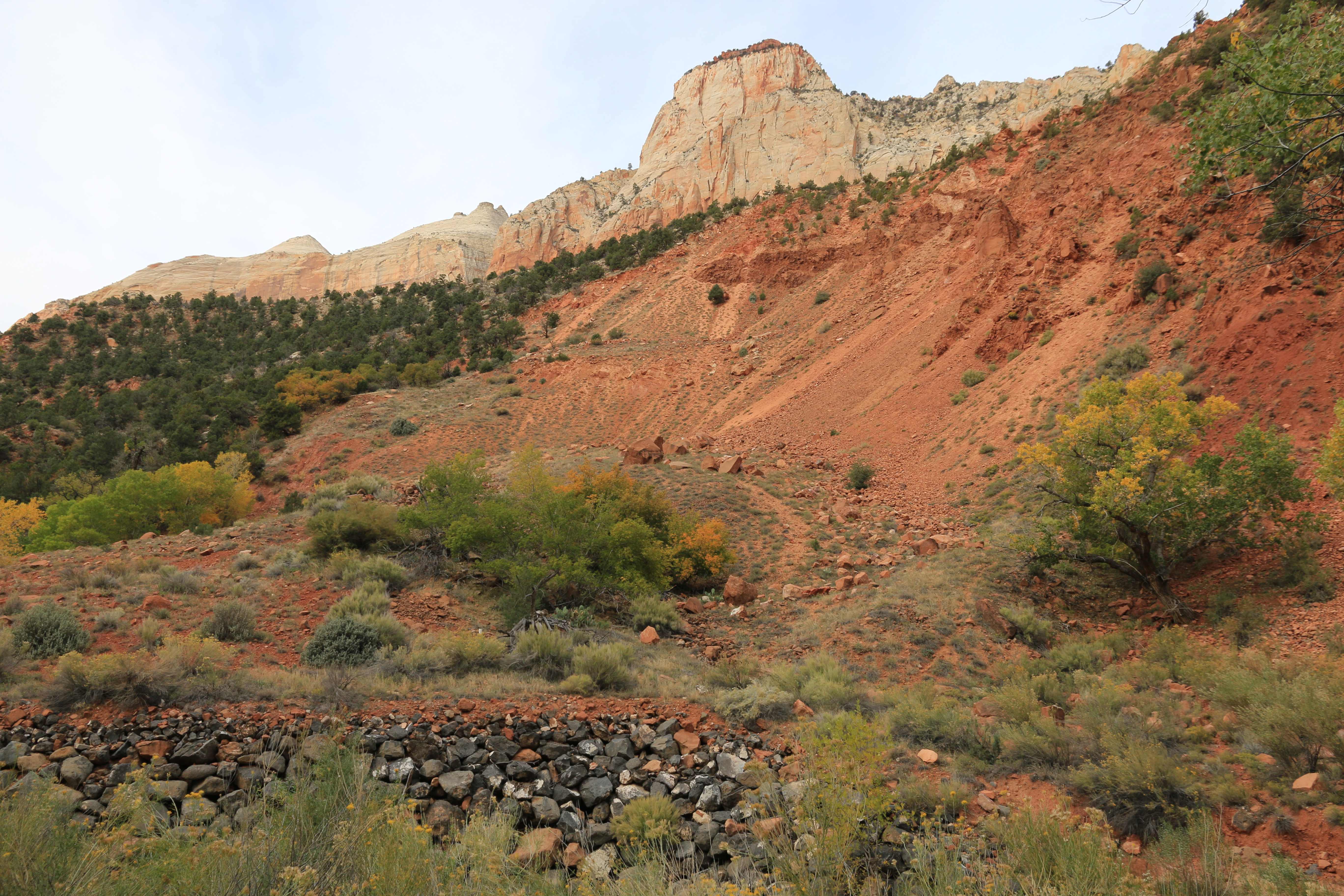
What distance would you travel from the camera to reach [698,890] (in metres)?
3.52

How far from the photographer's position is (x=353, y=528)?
13273 mm

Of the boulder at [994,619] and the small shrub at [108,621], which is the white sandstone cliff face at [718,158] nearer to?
the boulder at [994,619]

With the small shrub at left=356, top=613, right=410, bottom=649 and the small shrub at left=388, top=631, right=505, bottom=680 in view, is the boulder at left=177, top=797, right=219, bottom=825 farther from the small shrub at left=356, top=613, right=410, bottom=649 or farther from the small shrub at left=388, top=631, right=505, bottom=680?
the small shrub at left=356, top=613, right=410, bottom=649

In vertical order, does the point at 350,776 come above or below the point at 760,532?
above

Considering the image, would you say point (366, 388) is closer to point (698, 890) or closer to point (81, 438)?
point (81, 438)

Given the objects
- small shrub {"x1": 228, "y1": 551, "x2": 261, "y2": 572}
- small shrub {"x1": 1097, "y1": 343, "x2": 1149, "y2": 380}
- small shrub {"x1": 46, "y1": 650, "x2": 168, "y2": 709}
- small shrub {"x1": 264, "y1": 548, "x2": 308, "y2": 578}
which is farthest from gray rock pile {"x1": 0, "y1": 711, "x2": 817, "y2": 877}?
small shrub {"x1": 1097, "y1": 343, "x2": 1149, "y2": 380}

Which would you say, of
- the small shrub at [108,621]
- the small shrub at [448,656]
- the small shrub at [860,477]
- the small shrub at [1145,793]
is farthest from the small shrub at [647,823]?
the small shrub at [860,477]

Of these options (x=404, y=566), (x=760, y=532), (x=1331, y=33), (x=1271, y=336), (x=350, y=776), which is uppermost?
(x=1331, y=33)

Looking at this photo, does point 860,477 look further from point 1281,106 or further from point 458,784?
point 458,784

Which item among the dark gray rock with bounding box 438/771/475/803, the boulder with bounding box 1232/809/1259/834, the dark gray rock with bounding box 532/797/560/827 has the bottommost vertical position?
the boulder with bounding box 1232/809/1259/834

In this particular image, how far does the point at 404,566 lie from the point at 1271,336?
18.1 m

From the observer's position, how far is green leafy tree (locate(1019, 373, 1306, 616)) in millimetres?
8922

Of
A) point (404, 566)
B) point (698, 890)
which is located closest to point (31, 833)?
point (698, 890)

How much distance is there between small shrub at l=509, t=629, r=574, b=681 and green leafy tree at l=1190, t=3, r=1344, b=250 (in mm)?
8444
